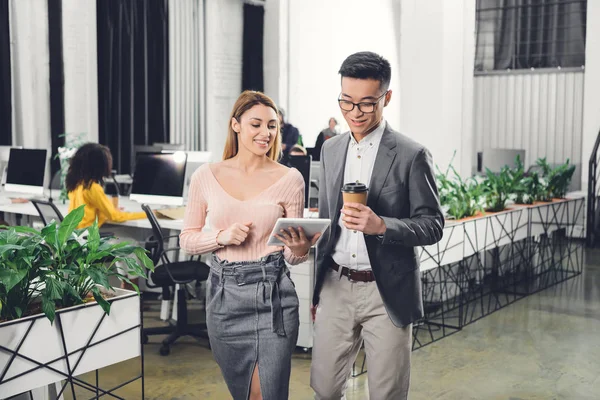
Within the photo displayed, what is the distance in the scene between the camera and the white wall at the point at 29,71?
756 cm

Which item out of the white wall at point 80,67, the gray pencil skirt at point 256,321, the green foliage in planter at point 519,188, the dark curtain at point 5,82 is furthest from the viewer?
the white wall at point 80,67

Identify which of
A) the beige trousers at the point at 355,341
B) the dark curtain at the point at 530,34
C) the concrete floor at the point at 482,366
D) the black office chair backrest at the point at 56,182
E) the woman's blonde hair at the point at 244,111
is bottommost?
the concrete floor at the point at 482,366

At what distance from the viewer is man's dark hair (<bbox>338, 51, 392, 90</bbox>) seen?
205 cm

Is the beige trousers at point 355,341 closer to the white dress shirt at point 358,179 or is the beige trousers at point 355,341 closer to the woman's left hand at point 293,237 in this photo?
the white dress shirt at point 358,179

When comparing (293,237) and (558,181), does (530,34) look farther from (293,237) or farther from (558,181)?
(293,237)

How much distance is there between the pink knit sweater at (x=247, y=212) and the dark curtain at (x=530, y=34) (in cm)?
994

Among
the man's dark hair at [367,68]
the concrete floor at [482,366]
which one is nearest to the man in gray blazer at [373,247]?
the man's dark hair at [367,68]

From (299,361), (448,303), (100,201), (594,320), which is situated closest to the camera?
(299,361)

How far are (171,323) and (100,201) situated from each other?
36.8 inches

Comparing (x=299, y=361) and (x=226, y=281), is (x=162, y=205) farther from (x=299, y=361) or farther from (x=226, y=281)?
(x=226, y=281)

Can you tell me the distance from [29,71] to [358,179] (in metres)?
6.36

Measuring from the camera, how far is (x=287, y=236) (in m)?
1.97

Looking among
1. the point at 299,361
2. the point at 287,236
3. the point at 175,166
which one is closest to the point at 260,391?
the point at 287,236

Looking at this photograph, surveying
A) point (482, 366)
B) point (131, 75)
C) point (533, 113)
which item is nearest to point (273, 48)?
point (131, 75)
